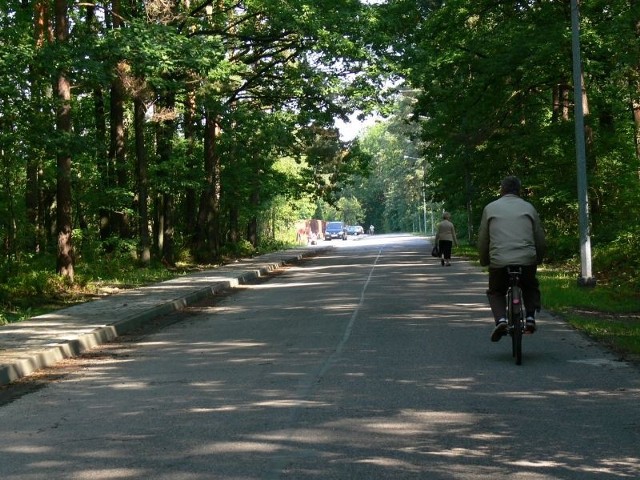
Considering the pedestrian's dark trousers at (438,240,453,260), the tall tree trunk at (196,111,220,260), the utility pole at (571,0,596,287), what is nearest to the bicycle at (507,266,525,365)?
the utility pole at (571,0,596,287)

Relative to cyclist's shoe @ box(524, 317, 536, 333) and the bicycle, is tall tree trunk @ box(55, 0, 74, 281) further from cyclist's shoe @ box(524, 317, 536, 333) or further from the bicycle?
cyclist's shoe @ box(524, 317, 536, 333)

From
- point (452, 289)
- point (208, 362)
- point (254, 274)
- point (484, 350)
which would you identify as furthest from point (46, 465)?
point (254, 274)

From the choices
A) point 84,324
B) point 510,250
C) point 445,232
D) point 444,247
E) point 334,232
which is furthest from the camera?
point 334,232

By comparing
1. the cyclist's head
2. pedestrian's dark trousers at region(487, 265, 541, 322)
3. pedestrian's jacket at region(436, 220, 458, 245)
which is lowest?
pedestrian's dark trousers at region(487, 265, 541, 322)

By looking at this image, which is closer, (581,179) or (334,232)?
(581,179)

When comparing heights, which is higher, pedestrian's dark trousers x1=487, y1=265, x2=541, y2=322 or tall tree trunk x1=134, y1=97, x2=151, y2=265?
tall tree trunk x1=134, y1=97, x2=151, y2=265

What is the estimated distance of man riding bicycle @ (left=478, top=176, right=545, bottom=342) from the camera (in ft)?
31.4

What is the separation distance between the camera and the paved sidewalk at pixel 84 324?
10.5m

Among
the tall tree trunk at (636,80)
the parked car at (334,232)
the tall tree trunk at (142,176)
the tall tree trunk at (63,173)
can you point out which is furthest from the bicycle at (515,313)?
the parked car at (334,232)

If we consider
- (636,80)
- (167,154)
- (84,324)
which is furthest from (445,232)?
(84,324)

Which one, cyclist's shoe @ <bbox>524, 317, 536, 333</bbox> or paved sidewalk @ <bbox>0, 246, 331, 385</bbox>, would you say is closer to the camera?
cyclist's shoe @ <bbox>524, 317, 536, 333</bbox>

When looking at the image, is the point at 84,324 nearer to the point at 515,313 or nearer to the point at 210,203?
the point at 515,313

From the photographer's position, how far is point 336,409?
284 inches

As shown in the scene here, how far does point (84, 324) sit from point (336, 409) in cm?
777
